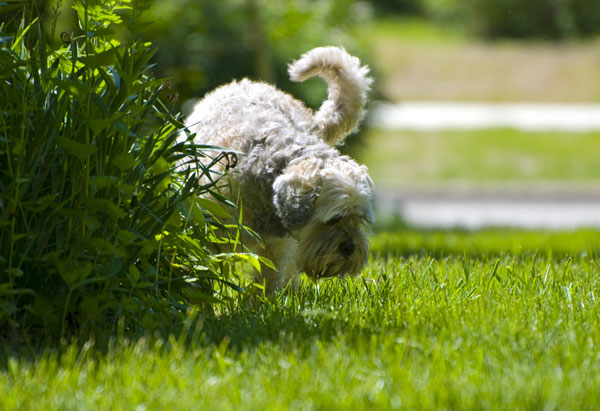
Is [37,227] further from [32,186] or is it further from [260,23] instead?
[260,23]

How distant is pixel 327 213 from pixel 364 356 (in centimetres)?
142

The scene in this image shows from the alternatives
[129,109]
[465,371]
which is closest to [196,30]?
[129,109]

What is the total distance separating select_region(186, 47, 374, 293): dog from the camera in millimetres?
4633

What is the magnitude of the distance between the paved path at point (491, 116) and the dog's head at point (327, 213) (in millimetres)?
12963

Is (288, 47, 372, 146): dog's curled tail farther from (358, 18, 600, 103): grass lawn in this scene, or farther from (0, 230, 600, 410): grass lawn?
(358, 18, 600, 103): grass lawn

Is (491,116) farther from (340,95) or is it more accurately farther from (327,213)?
(327,213)

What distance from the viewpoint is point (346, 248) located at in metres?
4.63

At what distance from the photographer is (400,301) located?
4.10 metres

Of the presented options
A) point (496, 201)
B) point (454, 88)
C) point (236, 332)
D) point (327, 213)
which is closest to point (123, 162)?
point (236, 332)

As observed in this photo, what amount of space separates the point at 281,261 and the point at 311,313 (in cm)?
136

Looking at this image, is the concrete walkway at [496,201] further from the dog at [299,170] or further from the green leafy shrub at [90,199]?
the green leafy shrub at [90,199]

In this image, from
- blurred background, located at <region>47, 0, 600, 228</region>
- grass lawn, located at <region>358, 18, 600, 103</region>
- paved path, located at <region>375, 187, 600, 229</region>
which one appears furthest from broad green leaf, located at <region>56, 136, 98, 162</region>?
grass lawn, located at <region>358, 18, 600, 103</region>

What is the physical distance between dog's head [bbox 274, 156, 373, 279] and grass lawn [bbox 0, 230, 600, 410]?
210mm

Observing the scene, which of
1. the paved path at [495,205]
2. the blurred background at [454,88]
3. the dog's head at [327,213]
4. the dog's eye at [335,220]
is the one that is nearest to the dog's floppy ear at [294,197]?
the dog's head at [327,213]
